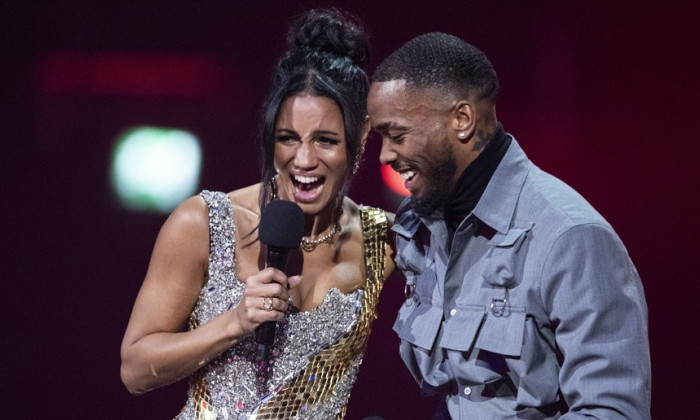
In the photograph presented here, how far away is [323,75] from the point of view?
6.83ft

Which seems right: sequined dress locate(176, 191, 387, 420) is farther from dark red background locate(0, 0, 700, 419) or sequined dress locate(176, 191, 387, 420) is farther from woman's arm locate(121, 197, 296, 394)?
dark red background locate(0, 0, 700, 419)

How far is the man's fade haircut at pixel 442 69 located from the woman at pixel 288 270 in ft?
1.08

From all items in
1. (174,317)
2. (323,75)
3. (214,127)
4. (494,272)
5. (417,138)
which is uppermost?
(323,75)

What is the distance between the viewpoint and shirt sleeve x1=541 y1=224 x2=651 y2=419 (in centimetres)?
142

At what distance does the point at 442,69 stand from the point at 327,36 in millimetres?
502

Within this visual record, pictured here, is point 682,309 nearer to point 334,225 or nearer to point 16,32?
point 334,225

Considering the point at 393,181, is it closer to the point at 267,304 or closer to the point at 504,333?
the point at 267,304

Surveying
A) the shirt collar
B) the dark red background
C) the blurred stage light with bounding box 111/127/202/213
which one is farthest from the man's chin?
the blurred stage light with bounding box 111/127/202/213

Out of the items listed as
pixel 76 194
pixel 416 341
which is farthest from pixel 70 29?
pixel 416 341

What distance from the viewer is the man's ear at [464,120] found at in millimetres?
1723

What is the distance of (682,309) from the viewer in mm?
3043

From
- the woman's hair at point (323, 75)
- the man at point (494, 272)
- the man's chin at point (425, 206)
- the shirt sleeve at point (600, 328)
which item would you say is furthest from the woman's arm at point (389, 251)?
the shirt sleeve at point (600, 328)

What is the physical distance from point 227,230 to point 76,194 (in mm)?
1243

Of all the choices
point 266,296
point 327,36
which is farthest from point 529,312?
point 327,36
